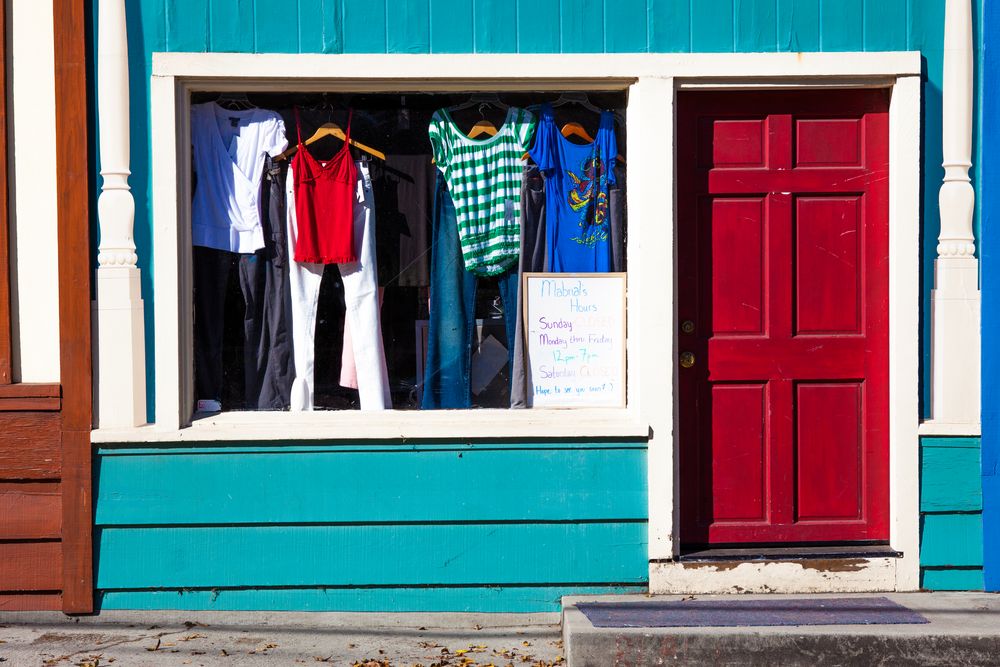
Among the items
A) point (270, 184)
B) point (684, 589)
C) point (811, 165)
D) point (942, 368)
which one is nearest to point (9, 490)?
point (270, 184)

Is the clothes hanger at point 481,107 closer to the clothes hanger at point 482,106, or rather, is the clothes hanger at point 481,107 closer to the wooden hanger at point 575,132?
the clothes hanger at point 482,106

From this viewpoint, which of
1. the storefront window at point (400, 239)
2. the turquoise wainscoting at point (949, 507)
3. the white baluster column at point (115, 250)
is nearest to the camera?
the white baluster column at point (115, 250)

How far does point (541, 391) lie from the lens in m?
5.40

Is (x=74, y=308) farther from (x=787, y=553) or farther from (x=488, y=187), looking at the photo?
(x=787, y=553)

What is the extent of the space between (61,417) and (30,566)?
2.43ft

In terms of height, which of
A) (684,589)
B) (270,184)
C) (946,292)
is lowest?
(684,589)

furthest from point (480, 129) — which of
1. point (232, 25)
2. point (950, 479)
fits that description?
point (950, 479)

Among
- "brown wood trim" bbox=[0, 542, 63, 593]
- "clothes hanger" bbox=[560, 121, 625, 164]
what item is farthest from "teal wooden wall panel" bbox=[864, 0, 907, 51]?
"brown wood trim" bbox=[0, 542, 63, 593]

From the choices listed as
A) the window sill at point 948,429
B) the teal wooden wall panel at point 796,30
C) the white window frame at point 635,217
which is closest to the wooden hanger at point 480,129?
the white window frame at point 635,217

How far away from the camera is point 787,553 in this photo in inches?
Result: 207

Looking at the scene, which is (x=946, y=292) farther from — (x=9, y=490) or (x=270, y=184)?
(x=9, y=490)

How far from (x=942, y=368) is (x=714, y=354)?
1096 millimetres

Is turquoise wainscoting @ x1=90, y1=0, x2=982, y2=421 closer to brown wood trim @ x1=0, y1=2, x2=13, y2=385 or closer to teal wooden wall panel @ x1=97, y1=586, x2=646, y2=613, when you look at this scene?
brown wood trim @ x1=0, y1=2, x2=13, y2=385

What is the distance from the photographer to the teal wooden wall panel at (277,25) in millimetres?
5078
